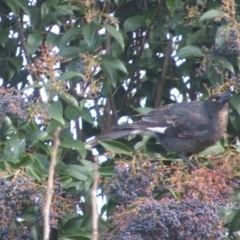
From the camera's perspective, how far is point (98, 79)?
5117 mm

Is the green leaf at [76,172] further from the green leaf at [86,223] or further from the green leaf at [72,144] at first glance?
the green leaf at [86,223]

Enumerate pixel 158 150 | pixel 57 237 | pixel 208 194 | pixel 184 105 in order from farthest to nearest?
1. pixel 184 105
2. pixel 158 150
3. pixel 57 237
4. pixel 208 194

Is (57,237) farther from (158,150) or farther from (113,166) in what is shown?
(158,150)

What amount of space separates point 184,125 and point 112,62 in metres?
1.16

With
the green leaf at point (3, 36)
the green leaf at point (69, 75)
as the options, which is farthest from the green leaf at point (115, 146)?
the green leaf at point (3, 36)

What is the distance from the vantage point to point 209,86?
5.59 metres

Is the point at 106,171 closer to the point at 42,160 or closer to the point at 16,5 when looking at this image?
the point at 42,160

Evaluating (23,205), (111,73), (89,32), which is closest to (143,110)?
(111,73)

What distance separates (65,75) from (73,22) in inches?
36.8

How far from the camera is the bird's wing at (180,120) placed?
18.7ft

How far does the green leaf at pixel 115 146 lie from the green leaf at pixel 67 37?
62 cm

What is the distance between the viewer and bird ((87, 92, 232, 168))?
5.56m

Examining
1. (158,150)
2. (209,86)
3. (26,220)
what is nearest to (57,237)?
(26,220)

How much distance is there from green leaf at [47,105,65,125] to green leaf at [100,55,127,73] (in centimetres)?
54
